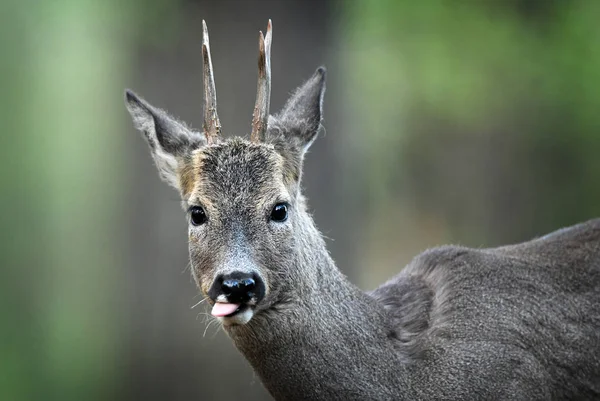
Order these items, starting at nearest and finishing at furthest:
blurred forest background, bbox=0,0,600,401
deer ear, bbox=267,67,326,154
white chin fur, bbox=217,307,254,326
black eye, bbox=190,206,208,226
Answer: white chin fur, bbox=217,307,254,326, black eye, bbox=190,206,208,226, deer ear, bbox=267,67,326,154, blurred forest background, bbox=0,0,600,401

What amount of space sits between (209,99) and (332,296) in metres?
1.52

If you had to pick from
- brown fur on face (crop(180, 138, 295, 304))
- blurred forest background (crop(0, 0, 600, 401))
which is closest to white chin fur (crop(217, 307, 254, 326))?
brown fur on face (crop(180, 138, 295, 304))

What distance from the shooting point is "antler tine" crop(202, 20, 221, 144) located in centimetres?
712

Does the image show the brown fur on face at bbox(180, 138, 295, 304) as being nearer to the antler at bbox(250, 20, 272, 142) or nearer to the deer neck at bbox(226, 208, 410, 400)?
the antler at bbox(250, 20, 272, 142)

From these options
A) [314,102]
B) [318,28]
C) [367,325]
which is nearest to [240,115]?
[318,28]

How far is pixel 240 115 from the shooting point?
11258mm

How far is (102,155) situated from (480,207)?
7773mm

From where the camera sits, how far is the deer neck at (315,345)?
7023 millimetres

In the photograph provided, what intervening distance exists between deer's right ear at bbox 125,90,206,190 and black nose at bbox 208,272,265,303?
1322 mm

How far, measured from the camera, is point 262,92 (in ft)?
23.5

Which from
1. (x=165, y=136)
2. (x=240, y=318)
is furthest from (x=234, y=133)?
(x=240, y=318)

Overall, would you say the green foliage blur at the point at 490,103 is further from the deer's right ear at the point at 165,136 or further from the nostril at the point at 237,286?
the nostril at the point at 237,286

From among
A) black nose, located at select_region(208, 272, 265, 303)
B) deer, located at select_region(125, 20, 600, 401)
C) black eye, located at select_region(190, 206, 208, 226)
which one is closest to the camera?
black nose, located at select_region(208, 272, 265, 303)

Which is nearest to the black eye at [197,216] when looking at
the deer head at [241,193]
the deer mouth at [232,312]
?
the deer head at [241,193]
